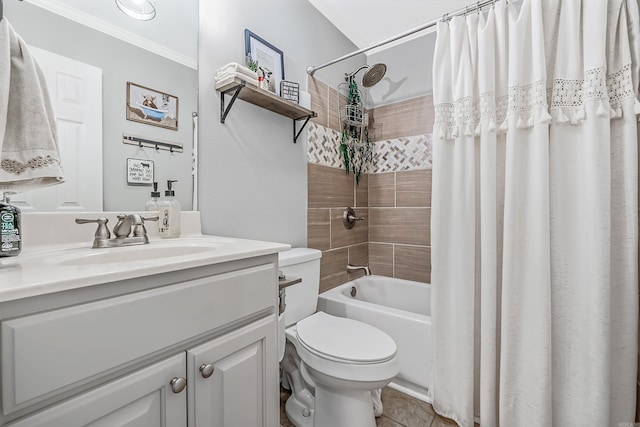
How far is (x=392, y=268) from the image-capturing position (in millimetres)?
2307

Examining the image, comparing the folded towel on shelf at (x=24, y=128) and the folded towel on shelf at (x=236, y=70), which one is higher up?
the folded towel on shelf at (x=236, y=70)

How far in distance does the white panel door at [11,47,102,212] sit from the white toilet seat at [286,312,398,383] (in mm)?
949

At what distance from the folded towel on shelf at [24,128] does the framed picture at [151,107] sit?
35 centimetres

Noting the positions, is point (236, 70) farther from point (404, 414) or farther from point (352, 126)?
point (404, 414)

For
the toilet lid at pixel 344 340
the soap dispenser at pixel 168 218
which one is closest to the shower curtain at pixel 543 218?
the toilet lid at pixel 344 340

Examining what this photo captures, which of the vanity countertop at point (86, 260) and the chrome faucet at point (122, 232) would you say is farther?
the chrome faucet at point (122, 232)

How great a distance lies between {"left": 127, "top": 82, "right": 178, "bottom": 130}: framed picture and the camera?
41.8 inches

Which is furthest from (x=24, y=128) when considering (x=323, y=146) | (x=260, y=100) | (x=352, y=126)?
(x=352, y=126)

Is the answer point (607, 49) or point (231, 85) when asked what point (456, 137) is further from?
point (231, 85)

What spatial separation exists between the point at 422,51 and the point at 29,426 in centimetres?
265

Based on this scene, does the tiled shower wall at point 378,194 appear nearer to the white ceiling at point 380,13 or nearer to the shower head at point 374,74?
the shower head at point 374,74

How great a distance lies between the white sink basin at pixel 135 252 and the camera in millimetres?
757

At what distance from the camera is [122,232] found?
3.05 ft

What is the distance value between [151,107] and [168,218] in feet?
1.48
